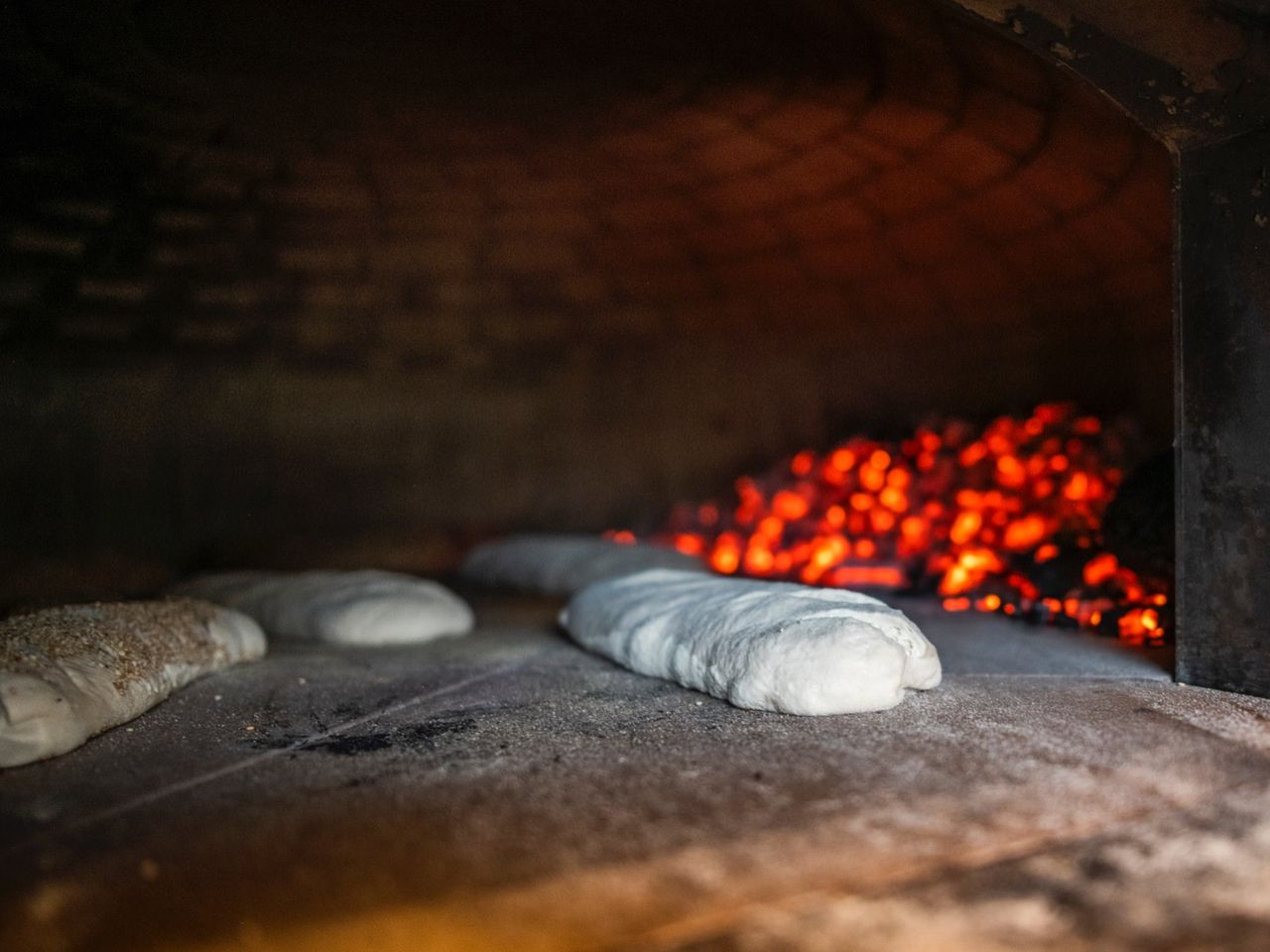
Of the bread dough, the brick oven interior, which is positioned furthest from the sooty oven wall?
the bread dough

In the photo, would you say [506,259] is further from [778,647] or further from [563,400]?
[778,647]

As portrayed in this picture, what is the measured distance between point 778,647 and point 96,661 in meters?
1.52

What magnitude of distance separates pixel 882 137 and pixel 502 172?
166cm

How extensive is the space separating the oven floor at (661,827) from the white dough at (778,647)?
58 millimetres

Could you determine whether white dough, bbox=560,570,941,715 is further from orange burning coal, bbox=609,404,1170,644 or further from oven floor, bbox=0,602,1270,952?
orange burning coal, bbox=609,404,1170,644

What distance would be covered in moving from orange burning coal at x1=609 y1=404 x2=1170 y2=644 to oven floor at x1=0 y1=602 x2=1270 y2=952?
1.16 metres

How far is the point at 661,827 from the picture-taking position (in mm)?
1523

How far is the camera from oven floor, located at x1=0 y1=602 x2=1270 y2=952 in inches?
48.7

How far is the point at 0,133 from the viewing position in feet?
11.4

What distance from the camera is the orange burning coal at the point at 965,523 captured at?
3.49 metres

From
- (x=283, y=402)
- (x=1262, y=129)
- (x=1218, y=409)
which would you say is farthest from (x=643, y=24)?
(x=283, y=402)

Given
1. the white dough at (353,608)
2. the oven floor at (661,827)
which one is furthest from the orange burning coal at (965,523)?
the white dough at (353,608)

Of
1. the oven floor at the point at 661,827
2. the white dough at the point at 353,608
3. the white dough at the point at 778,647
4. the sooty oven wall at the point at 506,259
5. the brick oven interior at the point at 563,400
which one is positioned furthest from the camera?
the white dough at the point at 353,608

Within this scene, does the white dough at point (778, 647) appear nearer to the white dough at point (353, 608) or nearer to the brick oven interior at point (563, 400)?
the brick oven interior at point (563, 400)
